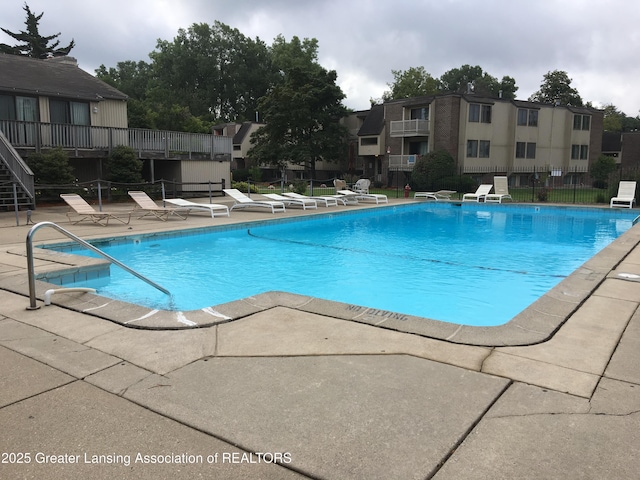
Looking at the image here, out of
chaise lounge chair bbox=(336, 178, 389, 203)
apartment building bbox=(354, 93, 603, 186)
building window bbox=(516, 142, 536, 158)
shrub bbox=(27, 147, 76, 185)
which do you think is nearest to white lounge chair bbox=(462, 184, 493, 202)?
chaise lounge chair bbox=(336, 178, 389, 203)

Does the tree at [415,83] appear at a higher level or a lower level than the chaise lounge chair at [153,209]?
higher

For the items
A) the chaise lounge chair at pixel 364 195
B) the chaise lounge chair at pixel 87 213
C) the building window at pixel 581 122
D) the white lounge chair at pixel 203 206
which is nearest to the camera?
the chaise lounge chair at pixel 87 213

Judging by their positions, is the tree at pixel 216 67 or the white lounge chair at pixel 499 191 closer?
the white lounge chair at pixel 499 191

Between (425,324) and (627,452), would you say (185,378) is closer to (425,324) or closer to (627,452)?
(425,324)

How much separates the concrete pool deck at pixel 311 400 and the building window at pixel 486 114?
32.4m

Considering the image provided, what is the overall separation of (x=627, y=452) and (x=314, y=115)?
35868 millimetres

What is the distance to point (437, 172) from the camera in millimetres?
30547

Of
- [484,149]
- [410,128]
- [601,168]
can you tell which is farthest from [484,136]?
[601,168]

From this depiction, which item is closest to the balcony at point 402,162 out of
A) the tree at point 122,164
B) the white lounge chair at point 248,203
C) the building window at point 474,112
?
the building window at point 474,112

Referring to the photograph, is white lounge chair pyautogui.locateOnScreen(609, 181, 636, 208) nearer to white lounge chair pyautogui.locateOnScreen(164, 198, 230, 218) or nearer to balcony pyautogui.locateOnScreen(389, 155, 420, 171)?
white lounge chair pyautogui.locateOnScreen(164, 198, 230, 218)

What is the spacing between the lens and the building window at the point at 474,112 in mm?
34281

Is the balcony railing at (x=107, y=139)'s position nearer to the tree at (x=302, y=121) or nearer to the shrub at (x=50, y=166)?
the shrub at (x=50, y=166)

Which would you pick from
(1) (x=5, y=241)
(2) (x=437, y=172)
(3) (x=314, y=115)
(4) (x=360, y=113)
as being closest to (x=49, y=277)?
(1) (x=5, y=241)

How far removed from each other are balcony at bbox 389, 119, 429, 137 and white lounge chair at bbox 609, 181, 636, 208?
16.0 meters
